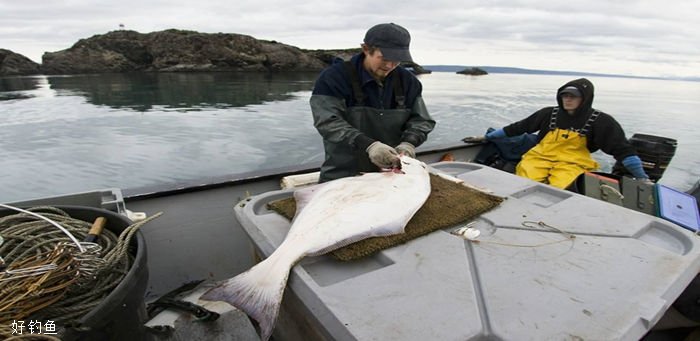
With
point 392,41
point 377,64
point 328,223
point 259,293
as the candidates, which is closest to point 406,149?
point 377,64

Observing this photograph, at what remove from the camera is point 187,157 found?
9.09m

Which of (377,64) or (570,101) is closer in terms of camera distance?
(377,64)

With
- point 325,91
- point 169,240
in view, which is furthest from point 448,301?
point 169,240

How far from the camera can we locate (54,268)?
4.90ft

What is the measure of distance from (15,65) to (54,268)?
56871mm

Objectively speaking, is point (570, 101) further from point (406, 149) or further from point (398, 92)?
point (406, 149)

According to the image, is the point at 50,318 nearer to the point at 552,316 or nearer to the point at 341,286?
the point at 341,286

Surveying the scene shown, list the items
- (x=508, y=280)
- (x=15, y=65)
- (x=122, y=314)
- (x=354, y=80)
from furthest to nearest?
(x=15, y=65), (x=354, y=80), (x=122, y=314), (x=508, y=280)

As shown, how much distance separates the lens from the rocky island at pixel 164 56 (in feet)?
151

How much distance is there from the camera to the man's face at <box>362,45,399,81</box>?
2885 millimetres

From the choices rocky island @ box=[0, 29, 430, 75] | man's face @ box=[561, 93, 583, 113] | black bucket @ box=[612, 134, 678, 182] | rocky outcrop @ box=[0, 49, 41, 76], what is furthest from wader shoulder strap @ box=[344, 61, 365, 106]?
rocky outcrop @ box=[0, 49, 41, 76]

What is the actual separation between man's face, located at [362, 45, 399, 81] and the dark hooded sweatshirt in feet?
8.42

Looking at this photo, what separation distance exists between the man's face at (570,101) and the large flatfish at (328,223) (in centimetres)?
271

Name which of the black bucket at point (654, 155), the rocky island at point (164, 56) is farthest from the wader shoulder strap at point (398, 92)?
the rocky island at point (164, 56)
